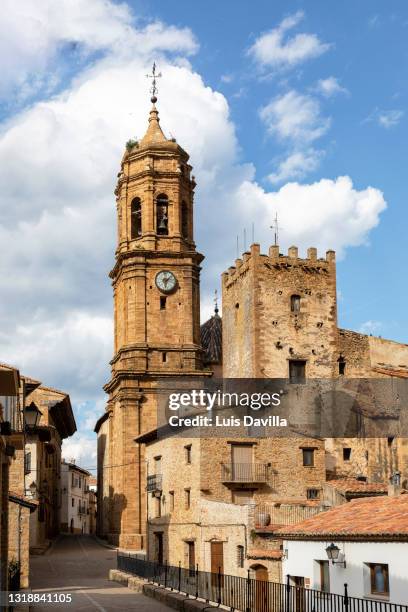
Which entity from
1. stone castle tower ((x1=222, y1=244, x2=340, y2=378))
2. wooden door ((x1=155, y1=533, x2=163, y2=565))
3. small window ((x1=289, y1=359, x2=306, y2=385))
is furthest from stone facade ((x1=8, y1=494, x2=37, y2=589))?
small window ((x1=289, y1=359, x2=306, y2=385))

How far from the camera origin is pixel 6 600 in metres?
23.1

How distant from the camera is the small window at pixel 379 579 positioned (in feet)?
70.0

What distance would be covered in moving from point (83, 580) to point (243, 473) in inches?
317

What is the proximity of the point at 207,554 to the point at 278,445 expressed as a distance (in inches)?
237

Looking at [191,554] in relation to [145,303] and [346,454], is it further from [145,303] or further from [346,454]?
[145,303]

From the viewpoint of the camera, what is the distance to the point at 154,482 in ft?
157

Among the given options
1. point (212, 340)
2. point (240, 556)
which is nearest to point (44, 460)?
point (212, 340)

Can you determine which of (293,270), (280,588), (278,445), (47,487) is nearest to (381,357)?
(293,270)

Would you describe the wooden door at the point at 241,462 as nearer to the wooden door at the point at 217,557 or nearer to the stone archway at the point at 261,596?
the wooden door at the point at 217,557

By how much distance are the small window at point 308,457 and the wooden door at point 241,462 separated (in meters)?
2.81

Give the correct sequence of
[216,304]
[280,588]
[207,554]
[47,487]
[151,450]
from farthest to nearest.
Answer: [216,304] → [47,487] → [151,450] → [207,554] → [280,588]

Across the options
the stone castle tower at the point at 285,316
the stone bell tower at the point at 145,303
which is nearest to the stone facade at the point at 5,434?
the stone castle tower at the point at 285,316

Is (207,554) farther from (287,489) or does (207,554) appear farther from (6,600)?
(6,600)

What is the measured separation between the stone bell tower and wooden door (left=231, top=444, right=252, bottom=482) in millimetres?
17783
